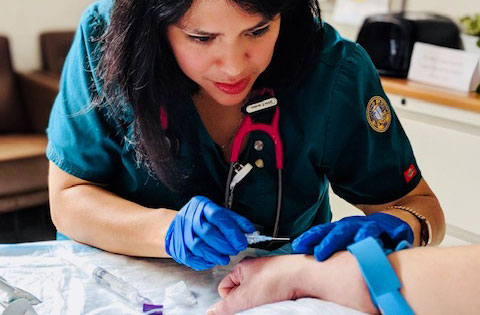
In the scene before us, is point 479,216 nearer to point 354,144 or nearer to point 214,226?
point 354,144

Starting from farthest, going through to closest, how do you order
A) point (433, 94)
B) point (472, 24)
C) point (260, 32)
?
point (472, 24) → point (433, 94) → point (260, 32)

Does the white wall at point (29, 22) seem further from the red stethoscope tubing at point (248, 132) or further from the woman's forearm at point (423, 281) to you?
the woman's forearm at point (423, 281)

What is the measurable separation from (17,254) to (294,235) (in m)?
0.57

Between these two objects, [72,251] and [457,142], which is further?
[457,142]

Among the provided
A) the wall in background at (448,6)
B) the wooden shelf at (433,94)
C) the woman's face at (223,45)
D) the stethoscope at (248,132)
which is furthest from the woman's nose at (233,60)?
the wall in background at (448,6)

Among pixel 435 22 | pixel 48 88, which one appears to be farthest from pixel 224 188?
pixel 48 88

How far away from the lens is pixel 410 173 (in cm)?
122

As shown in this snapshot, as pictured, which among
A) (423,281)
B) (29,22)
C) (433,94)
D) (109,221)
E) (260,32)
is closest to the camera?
(423,281)

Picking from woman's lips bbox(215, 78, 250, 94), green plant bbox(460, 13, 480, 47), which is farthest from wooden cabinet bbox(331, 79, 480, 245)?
woman's lips bbox(215, 78, 250, 94)

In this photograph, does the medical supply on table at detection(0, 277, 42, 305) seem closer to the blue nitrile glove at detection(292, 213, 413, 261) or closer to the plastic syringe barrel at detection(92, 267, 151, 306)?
the plastic syringe barrel at detection(92, 267, 151, 306)

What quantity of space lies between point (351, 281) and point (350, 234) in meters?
0.08

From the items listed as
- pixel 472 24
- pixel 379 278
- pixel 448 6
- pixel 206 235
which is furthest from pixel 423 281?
pixel 448 6

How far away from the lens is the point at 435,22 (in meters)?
2.47

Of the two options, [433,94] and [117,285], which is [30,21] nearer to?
[433,94]
